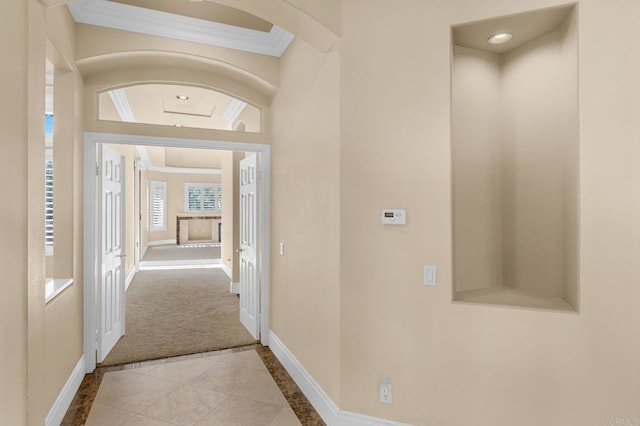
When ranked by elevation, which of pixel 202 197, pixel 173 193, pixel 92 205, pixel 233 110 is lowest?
pixel 92 205

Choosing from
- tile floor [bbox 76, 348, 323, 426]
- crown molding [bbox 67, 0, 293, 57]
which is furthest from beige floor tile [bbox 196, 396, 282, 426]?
crown molding [bbox 67, 0, 293, 57]

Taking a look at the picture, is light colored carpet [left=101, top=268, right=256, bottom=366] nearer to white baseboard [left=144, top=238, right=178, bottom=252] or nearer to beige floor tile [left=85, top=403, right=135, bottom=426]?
beige floor tile [left=85, top=403, right=135, bottom=426]

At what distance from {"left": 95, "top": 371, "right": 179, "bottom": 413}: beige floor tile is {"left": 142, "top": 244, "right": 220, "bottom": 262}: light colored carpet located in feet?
22.7

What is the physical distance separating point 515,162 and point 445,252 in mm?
849

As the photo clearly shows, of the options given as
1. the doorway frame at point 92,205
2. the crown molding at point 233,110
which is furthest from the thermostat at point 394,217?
the crown molding at point 233,110

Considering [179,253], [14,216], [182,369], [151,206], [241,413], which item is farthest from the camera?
[151,206]

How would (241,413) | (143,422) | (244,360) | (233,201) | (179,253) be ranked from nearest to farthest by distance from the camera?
(143,422) → (241,413) → (244,360) → (233,201) → (179,253)

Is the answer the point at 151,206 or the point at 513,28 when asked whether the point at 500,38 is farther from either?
the point at 151,206

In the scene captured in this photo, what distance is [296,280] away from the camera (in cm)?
314

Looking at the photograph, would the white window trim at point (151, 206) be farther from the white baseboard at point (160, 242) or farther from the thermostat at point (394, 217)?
the thermostat at point (394, 217)

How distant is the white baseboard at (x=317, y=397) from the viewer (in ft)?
7.47

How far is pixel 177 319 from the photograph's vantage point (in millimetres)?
4777

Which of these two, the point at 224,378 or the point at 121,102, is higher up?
the point at 121,102

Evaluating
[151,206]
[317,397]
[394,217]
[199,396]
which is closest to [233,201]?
[199,396]
